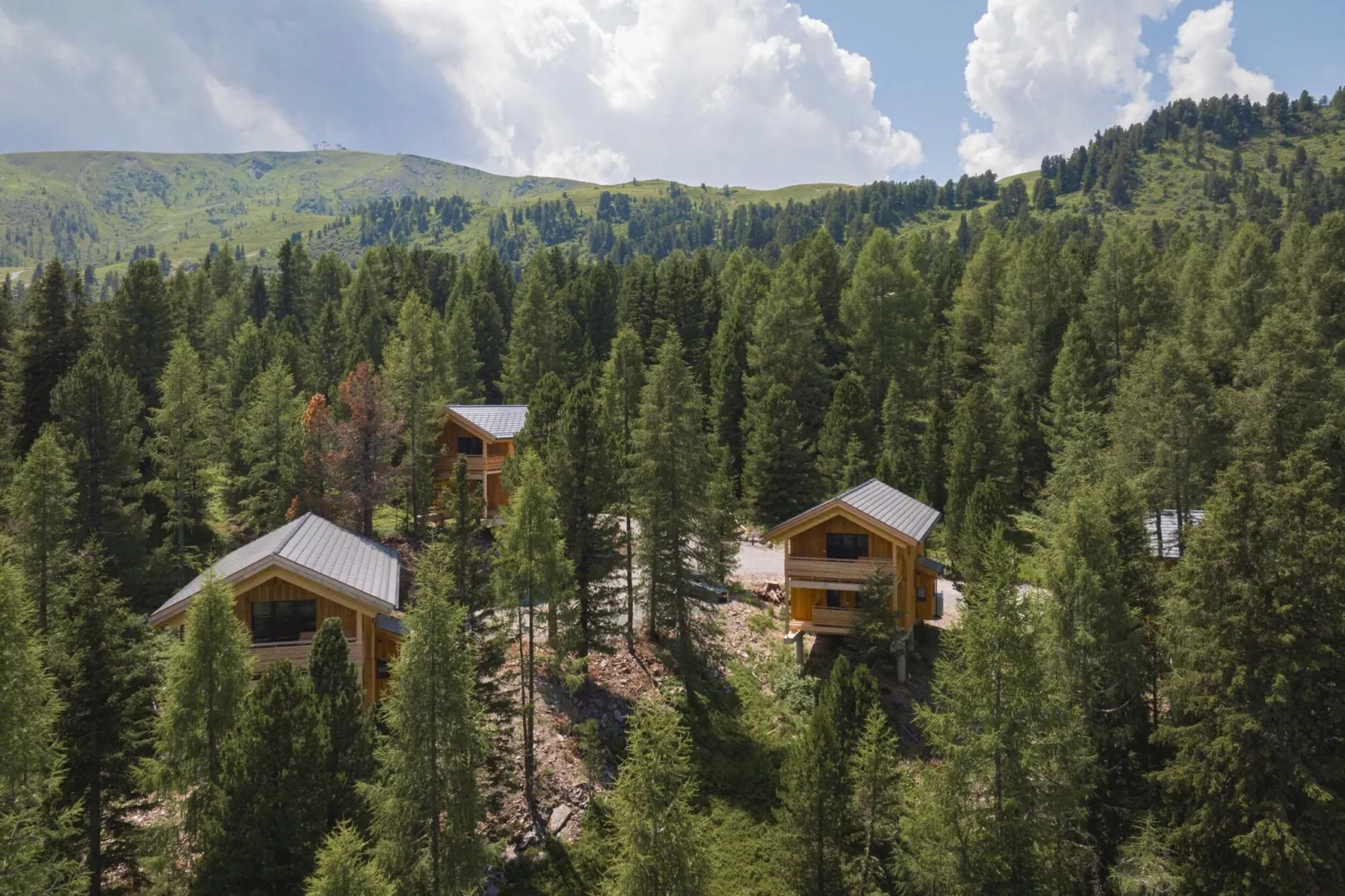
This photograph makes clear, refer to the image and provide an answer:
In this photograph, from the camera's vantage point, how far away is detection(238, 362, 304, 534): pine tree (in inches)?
1538

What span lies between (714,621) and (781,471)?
1478cm

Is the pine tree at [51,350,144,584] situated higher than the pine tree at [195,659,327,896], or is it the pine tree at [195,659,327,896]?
the pine tree at [51,350,144,584]

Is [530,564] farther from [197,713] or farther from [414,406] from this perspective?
[414,406]

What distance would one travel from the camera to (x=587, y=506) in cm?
3144

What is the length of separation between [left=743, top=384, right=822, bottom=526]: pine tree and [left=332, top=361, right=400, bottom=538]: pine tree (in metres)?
19.3

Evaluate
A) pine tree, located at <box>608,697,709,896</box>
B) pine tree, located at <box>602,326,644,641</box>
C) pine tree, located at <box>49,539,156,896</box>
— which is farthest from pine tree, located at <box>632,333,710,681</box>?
pine tree, located at <box>49,539,156,896</box>

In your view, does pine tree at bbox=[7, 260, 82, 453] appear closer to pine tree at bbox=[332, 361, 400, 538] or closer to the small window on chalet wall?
pine tree at bbox=[332, 361, 400, 538]

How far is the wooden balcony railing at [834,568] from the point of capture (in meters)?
33.2

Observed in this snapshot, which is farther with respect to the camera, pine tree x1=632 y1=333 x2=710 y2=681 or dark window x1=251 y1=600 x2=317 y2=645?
pine tree x1=632 y1=333 x2=710 y2=681

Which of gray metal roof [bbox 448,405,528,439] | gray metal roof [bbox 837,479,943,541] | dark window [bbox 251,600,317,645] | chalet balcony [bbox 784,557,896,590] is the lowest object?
dark window [bbox 251,600,317,645]

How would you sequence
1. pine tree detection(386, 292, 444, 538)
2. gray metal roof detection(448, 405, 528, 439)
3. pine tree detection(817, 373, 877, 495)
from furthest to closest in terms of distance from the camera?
pine tree detection(817, 373, 877, 495), gray metal roof detection(448, 405, 528, 439), pine tree detection(386, 292, 444, 538)

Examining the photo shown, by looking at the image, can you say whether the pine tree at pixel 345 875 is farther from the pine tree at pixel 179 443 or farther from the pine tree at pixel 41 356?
the pine tree at pixel 41 356

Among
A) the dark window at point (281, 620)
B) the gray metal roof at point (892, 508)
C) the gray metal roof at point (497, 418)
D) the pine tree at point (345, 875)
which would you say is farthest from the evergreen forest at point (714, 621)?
the gray metal roof at point (497, 418)

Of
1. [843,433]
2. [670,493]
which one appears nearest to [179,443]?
[670,493]
